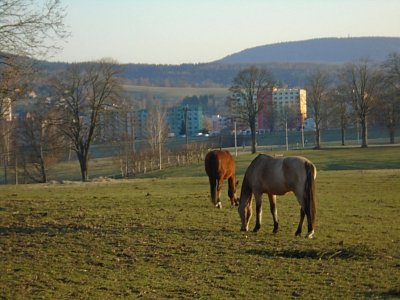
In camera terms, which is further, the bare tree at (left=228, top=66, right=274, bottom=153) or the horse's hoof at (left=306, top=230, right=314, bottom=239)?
the bare tree at (left=228, top=66, right=274, bottom=153)

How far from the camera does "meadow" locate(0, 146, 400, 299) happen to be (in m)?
8.88

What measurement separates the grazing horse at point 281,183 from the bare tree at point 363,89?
199 feet

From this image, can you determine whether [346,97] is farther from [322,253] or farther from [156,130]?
[322,253]

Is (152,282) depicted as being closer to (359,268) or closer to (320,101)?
(359,268)

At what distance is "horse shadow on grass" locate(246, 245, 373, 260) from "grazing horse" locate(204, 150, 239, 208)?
25.1ft

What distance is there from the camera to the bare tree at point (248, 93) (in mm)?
77062

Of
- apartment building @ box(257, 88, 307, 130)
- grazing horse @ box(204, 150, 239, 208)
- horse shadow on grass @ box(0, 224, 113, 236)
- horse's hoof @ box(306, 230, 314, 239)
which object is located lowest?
horse's hoof @ box(306, 230, 314, 239)

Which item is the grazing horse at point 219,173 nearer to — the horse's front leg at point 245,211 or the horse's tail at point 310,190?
the horse's front leg at point 245,211

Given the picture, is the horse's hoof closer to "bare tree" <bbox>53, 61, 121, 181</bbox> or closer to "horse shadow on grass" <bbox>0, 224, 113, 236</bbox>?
"horse shadow on grass" <bbox>0, 224, 113, 236</bbox>

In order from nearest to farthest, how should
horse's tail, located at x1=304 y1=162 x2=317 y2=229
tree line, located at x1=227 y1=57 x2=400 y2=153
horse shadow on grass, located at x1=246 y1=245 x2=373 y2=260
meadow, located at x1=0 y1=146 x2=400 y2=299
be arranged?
meadow, located at x1=0 y1=146 x2=400 y2=299 → horse shadow on grass, located at x1=246 y1=245 x2=373 y2=260 → horse's tail, located at x1=304 y1=162 x2=317 y2=229 → tree line, located at x1=227 y1=57 x2=400 y2=153

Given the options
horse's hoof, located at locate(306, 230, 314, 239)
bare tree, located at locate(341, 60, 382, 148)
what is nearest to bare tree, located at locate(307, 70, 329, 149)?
bare tree, located at locate(341, 60, 382, 148)

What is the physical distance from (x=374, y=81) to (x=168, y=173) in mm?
35270

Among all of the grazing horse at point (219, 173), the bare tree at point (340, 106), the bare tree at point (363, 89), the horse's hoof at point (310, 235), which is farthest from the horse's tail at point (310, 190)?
the bare tree at point (340, 106)

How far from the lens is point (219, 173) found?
2025 centimetres
